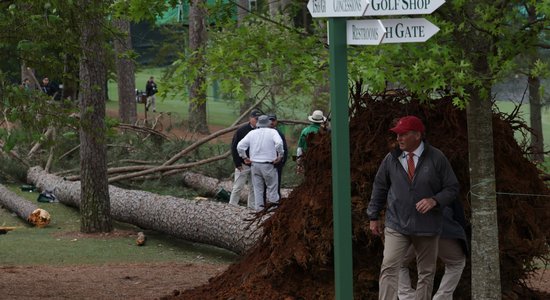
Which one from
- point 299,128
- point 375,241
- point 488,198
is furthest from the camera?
point 299,128

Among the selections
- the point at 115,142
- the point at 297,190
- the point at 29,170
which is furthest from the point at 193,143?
the point at 297,190

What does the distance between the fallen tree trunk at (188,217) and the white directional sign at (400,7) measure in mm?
5388

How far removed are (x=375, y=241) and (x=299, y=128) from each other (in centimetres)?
2440

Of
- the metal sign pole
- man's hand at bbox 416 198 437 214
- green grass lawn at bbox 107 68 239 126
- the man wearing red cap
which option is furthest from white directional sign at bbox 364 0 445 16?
green grass lawn at bbox 107 68 239 126

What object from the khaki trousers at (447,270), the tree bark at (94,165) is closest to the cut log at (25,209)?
the tree bark at (94,165)

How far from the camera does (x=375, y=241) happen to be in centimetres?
986

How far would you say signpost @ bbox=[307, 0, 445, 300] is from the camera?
6.56m

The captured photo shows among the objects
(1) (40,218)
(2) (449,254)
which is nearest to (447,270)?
(2) (449,254)

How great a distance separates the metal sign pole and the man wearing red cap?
213 cm

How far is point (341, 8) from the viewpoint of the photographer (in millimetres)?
6664

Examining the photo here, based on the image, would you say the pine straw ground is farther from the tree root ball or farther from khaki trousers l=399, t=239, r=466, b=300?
the tree root ball

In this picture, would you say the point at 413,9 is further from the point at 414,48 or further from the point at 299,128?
the point at 299,128

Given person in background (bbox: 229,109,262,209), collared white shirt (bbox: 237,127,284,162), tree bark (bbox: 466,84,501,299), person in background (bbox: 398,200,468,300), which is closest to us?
tree bark (bbox: 466,84,501,299)

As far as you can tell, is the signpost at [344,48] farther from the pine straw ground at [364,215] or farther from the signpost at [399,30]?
the pine straw ground at [364,215]
